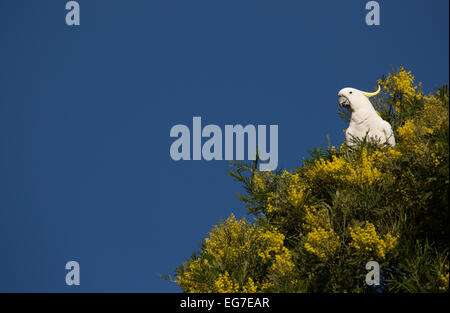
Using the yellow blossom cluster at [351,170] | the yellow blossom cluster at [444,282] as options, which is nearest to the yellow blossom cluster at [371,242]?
the yellow blossom cluster at [444,282]

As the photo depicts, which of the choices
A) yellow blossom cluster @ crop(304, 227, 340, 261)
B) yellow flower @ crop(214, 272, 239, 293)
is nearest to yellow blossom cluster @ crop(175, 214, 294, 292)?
yellow flower @ crop(214, 272, 239, 293)

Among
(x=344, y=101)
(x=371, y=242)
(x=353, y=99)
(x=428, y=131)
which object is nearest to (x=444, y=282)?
(x=371, y=242)

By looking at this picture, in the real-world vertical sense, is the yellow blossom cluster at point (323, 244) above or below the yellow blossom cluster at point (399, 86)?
below

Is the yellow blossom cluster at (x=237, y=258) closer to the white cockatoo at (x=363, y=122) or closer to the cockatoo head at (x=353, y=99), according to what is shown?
the white cockatoo at (x=363, y=122)

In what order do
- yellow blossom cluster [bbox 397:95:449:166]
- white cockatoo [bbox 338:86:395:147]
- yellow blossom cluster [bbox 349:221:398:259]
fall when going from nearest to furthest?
yellow blossom cluster [bbox 349:221:398:259] < yellow blossom cluster [bbox 397:95:449:166] < white cockatoo [bbox 338:86:395:147]

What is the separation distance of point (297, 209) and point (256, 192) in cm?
139

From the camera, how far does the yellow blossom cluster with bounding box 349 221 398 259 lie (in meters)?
12.7

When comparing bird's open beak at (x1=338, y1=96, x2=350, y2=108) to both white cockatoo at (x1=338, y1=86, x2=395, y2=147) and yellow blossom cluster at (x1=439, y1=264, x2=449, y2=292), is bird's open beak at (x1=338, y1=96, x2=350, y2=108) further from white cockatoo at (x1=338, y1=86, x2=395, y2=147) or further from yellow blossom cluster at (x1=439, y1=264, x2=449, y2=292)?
yellow blossom cluster at (x1=439, y1=264, x2=449, y2=292)

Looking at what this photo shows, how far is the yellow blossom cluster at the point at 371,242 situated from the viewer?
41.7 ft

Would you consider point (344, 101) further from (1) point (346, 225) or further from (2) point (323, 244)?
(2) point (323, 244)

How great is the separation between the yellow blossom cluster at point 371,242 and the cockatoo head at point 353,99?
4386 mm
